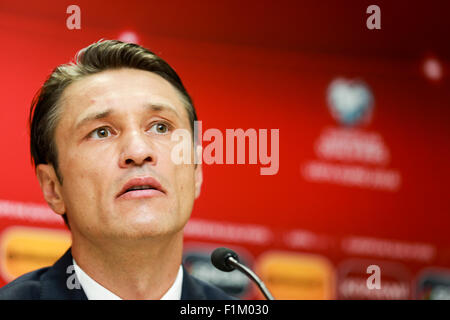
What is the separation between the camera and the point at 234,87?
142 inches

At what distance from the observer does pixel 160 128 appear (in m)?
1.90

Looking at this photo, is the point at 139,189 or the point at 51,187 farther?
the point at 51,187

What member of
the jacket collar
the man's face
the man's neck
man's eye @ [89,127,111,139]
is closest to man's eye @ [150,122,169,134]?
the man's face

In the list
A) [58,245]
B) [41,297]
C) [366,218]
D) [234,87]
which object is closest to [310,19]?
[234,87]

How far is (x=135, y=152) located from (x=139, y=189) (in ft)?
0.32

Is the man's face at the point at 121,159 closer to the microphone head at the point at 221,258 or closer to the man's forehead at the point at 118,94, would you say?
the man's forehead at the point at 118,94

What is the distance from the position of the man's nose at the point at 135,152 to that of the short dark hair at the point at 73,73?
0.25 metres

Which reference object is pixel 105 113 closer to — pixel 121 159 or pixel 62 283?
pixel 121 159

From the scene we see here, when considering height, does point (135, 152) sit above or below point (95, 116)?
below

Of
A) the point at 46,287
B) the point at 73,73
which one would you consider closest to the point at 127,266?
the point at 46,287

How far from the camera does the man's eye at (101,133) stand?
1832mm

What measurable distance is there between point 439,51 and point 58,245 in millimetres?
2530
